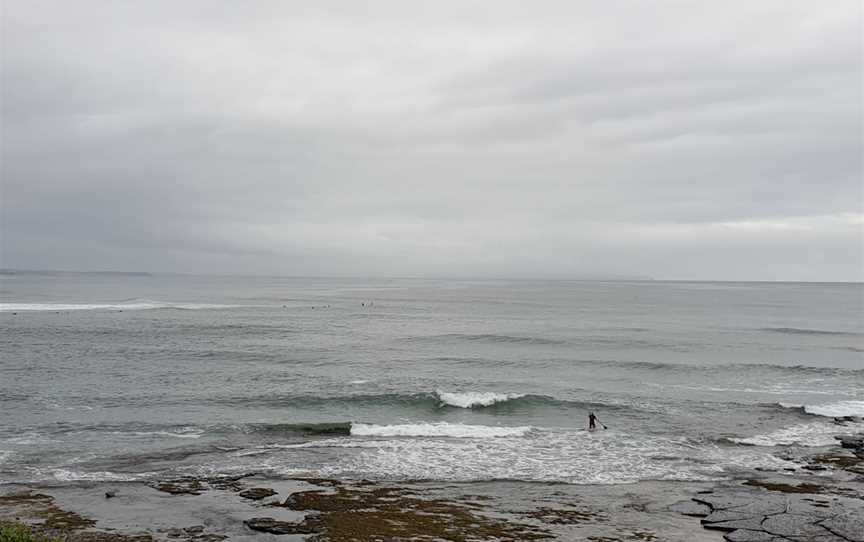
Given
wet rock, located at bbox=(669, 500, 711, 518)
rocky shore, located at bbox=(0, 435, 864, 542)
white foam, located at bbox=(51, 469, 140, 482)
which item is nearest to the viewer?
rocky shore, located at bbox=(0, 435, 864, 542)

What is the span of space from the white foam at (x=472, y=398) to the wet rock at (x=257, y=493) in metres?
18.7

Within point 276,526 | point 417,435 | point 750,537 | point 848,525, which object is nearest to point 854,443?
point 848,525

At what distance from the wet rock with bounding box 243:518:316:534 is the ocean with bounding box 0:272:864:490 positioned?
5718mm

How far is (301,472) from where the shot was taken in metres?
26.9

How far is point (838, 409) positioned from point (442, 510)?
105 ft

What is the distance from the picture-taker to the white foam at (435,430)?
3431 cm

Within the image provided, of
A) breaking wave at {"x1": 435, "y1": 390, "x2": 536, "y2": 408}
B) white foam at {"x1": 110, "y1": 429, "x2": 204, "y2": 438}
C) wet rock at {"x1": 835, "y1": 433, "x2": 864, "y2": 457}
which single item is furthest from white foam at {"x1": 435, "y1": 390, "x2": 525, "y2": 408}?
wet rock at {"x1": 835, "y1": 433, "x2": 864, "y2": 457}

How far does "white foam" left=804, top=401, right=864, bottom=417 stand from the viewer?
3966 cm

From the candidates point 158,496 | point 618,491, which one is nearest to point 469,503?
point 618,491

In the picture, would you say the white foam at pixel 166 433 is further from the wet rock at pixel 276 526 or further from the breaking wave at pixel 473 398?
the breaking wave at pixel 473 398

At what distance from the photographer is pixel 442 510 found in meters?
22.5

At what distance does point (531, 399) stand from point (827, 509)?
21.7 m

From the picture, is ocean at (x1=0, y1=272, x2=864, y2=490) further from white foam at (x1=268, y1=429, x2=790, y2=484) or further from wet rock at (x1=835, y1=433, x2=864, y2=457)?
wet rock at (x1=835, y1=433, x2=864, y2=457)

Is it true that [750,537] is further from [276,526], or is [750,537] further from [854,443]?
[854,443]
